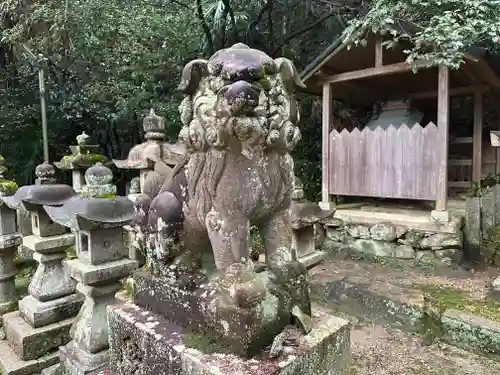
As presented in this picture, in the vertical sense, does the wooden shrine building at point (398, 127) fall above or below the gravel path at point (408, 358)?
above

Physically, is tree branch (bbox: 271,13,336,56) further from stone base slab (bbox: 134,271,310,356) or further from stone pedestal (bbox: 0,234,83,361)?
stone base slab (bbox: 134,271,310,356)

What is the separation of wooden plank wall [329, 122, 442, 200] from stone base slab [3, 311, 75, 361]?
418 cm

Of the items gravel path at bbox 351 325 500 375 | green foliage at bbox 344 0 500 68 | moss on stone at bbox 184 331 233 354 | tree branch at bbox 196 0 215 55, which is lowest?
gravel path at bbox 351 325 500 375

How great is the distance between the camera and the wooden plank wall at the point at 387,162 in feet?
16.3

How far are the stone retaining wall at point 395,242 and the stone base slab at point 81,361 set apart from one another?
401 centimetres

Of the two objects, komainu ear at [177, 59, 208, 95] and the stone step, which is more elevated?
komainu ear at [177, 59, 208, 95]

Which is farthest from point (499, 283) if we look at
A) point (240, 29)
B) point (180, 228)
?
point (240, 29)

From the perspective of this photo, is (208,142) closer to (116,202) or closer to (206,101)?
(206,101)

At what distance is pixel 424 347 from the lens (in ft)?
10.2

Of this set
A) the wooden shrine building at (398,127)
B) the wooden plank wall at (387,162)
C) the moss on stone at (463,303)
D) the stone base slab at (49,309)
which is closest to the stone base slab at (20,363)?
the stone base slab at (49,309)

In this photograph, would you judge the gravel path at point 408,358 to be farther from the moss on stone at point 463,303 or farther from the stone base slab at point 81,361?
the stone base slab at point 81,361

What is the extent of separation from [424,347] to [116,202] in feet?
8.67

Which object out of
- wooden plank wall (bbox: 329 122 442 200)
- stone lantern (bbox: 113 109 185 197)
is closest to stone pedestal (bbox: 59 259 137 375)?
stone lantern (bbox: 113 109 185 197)

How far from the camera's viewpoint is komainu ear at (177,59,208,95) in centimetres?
149
